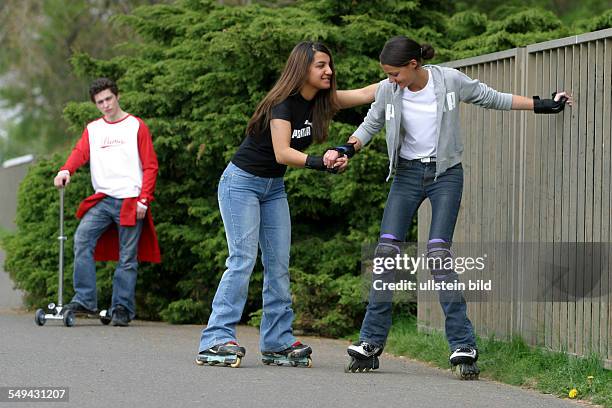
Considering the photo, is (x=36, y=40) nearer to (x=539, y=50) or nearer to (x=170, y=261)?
(x=170, y=261)

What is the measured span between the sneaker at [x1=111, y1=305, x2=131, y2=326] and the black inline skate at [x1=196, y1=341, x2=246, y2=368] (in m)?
2.71

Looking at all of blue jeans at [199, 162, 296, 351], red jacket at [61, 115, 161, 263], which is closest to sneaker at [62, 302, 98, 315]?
red jacket at [61, 115, 161, 263]

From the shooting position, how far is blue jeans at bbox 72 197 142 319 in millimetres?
9711

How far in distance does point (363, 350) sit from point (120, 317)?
130 inches

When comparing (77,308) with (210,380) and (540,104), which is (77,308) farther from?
(540,104)

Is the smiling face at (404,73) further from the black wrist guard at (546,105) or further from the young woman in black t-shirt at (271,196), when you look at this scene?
the black wrist guard at (546,105)

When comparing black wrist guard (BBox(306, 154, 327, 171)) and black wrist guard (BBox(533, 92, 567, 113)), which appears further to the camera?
black wrist guard (BBox(533, 92, 567, 113))

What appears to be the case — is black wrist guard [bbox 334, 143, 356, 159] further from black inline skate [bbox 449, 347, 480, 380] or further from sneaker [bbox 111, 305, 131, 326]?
sneaker [bbox 111, 305, 131, 326]

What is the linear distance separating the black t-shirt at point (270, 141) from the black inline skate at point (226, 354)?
3.36 feet

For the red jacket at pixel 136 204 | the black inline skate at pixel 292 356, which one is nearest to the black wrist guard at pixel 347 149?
the black inline skate at pixel 292 356

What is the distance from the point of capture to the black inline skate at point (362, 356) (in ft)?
22.6

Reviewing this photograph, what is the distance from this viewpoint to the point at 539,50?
7.38 meters

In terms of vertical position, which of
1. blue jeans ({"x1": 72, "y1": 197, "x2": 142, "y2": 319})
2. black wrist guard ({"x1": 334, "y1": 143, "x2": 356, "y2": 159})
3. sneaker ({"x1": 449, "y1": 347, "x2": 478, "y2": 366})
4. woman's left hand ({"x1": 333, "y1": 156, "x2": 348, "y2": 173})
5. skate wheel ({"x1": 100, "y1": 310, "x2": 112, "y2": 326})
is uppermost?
black wrist guard ({"x1": 334, "y1": 143, "x2": 356, "y2": 159})

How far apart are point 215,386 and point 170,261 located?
4343 millimetres
